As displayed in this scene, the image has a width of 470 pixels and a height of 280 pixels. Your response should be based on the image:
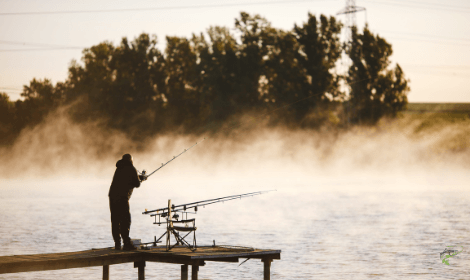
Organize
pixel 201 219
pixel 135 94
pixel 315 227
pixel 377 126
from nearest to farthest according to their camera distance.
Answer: pixel 315 227, pixel 201 219, pixel 377 126, pixel 135 94

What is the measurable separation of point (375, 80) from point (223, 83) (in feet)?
48.8

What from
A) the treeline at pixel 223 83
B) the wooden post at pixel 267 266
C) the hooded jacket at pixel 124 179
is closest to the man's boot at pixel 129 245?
the hooded jacket at pixel 124 179

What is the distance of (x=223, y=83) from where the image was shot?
6594cm

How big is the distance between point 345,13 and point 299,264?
3812 centimetres

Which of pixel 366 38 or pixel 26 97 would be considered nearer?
pixel 366 38

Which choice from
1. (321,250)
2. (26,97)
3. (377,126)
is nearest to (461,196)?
(377,126)

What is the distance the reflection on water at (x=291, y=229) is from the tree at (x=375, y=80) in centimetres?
807

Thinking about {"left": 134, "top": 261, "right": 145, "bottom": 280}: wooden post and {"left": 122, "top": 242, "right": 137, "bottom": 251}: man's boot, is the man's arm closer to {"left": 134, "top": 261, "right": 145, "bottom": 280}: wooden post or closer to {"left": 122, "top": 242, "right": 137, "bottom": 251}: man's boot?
{"left": 122, "top": 242, "right": 137, "bottom": 251}: man's boot

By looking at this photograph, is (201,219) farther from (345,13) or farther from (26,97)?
(26,97)

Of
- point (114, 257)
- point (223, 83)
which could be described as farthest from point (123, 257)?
point (223, 83)

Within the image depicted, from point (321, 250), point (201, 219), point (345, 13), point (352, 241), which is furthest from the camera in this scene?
point (345, 13)

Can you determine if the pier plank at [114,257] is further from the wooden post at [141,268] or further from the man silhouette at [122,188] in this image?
the wooden post at [141,268]

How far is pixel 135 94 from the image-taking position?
70.8 m

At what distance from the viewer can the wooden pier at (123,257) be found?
484 inches
